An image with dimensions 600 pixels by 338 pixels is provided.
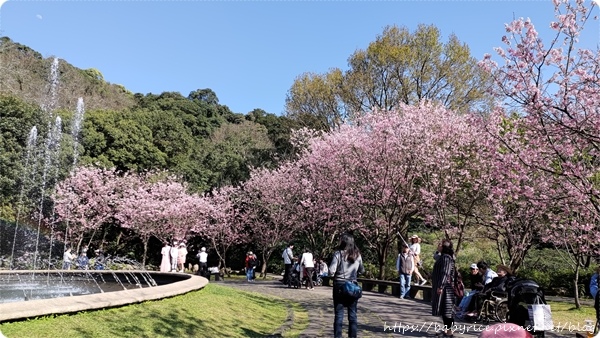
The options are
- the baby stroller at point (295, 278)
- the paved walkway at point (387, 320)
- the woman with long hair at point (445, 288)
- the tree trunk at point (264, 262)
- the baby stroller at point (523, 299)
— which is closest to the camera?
the baby stroller at point (523, 299)

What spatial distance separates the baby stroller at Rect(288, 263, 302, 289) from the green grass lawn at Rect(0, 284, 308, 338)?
6945 millimetres

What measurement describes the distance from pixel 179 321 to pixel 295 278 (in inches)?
435

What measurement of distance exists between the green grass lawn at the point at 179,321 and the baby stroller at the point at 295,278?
694 centimetres

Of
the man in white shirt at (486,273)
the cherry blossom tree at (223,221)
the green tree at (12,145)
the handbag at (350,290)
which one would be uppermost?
the green tree at (12,145)

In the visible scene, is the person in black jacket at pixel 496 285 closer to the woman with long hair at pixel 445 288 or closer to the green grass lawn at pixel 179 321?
the woman with long hair at pixel 445 288

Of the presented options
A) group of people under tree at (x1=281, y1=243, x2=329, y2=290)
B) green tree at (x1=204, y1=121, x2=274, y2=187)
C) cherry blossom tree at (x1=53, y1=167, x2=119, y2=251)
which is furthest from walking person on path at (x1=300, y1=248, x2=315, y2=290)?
cherry blossom tree at (x1=53, y1=167, x2=119, y2=251)

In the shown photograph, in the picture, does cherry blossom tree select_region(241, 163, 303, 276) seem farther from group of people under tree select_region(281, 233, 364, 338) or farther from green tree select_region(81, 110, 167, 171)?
group of people under tree select_region(281, 233, 364, 338)

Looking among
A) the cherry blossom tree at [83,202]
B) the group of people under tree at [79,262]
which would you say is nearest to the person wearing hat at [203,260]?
the group of people under tree at [79,262]

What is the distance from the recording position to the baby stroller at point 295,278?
1803 cm

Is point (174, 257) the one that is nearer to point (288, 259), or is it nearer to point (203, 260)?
point (203, 260)

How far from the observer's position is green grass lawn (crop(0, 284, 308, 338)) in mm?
5672

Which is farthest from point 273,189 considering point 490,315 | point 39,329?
point 39,329

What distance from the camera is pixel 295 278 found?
Result: 59.5ft

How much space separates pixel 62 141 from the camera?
31.0 metres
